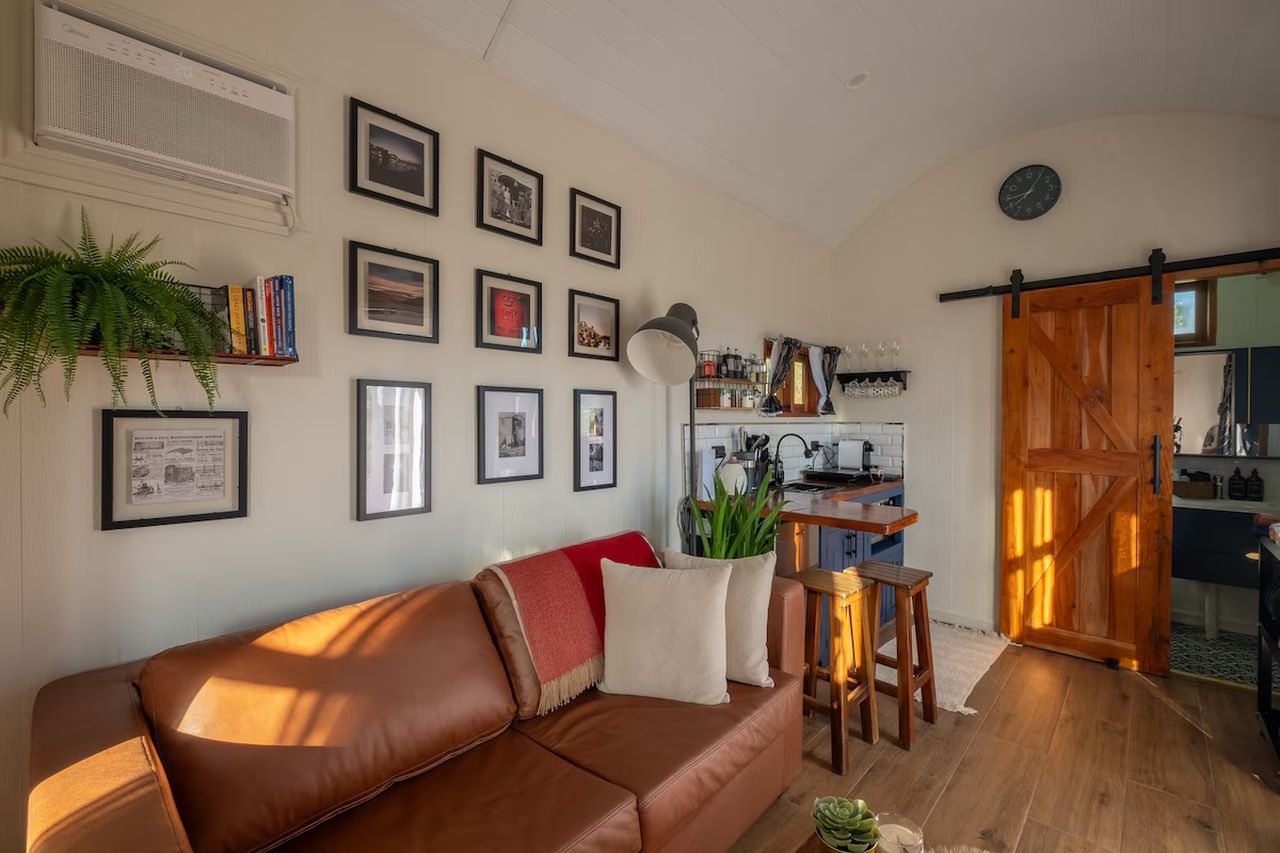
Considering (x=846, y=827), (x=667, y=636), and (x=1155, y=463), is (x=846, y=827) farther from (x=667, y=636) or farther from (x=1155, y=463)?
(x=1155, y=463)

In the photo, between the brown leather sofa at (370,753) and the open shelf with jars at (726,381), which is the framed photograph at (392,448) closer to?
the brown leather sofa at (370,753)

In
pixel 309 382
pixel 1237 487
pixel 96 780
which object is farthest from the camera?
pixel 1237 487

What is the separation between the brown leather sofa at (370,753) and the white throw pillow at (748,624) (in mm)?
174

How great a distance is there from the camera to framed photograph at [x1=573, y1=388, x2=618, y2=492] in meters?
2.75

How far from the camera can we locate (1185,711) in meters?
2.85

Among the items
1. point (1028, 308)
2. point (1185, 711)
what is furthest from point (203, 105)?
point (1185, 711)

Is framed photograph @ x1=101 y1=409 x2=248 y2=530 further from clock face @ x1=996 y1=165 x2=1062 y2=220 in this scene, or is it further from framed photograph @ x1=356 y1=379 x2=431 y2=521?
clock face @ x1=996 y1=165 x2=1062 y2=220

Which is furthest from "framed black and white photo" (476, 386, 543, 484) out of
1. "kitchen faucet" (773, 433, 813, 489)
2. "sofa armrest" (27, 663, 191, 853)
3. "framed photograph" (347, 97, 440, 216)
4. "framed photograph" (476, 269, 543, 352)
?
"kitchen faucet" (773, 433, 813, 489)

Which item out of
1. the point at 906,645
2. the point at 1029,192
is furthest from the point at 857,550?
the point at 1029,192

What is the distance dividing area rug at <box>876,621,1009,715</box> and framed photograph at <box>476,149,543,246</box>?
2.89 m

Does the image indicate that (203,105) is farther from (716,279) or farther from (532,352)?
(716,279)

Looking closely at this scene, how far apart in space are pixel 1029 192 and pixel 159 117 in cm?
444

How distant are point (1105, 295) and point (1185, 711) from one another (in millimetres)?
2274

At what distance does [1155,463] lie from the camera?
330 cm
